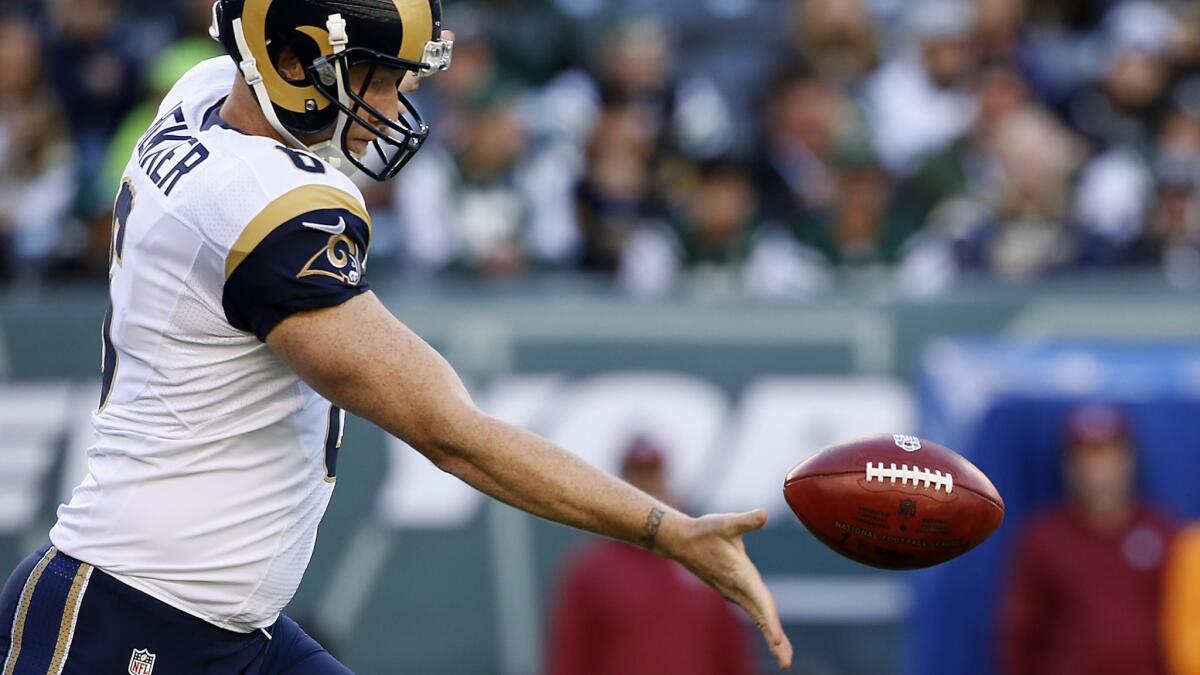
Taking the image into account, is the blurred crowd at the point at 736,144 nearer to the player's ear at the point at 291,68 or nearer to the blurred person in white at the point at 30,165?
the blurred person in white at the point at 30,165

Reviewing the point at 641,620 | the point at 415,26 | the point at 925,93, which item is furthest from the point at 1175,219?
the point at 415,26

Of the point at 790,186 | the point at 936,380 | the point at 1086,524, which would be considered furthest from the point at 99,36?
the point at 1086,524

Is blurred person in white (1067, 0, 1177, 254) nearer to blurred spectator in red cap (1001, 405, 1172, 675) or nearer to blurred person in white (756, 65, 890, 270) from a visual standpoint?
blurred person in white (756, 65, 890, 270)

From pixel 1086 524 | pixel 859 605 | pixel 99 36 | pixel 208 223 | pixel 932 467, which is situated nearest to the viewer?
pixel 208 223

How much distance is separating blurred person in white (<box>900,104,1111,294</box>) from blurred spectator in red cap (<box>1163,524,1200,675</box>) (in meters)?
1.56

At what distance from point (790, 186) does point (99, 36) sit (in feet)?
11.6

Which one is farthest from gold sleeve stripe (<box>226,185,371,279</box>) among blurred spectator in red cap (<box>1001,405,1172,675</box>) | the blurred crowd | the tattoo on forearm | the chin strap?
the blurred crowd

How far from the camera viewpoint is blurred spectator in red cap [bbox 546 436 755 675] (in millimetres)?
6465

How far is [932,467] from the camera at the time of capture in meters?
3.18

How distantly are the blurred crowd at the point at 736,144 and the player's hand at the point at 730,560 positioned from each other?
178 inches

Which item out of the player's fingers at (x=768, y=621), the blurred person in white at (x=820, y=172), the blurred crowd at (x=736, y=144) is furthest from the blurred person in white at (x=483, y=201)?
the player's fingers at (x=768, y=621)

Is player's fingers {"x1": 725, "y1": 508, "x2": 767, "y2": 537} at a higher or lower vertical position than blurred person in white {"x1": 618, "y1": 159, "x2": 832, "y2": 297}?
higher

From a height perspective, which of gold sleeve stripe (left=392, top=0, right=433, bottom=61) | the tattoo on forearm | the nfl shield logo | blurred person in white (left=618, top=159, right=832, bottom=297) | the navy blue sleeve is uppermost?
gold sleeve stripe (left=392, top=0, right=433, bottom=61)

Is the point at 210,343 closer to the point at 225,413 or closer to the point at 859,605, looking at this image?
the point at 225,413
